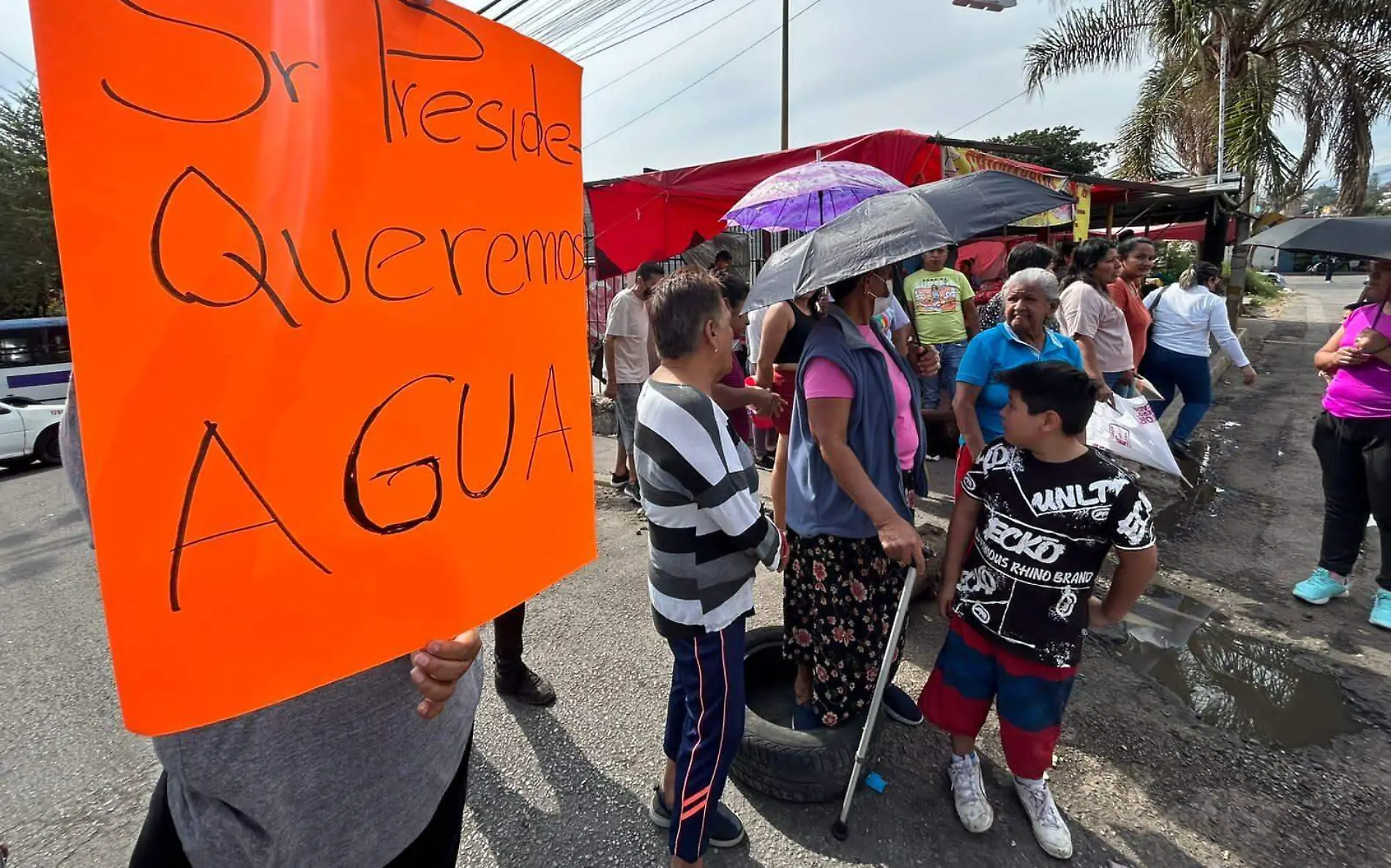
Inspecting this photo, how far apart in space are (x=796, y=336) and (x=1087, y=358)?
2036 millimetres

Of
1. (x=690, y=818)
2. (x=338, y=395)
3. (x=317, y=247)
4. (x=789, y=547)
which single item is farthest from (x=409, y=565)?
(x=789, y=547)

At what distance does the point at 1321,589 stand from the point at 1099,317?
1947mm

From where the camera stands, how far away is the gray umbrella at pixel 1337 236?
2.79 meters

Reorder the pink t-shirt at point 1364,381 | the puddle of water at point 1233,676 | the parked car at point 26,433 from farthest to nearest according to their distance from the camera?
the parked car at point 26,433 → the pink t-shirt at point 1364,381 → the puddle of water at point 1233,676

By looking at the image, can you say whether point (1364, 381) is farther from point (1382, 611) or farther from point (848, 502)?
point (848, 502)

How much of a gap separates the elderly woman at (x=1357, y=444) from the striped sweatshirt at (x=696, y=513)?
10.5ft

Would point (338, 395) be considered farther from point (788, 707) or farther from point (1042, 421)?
point (788, 707)

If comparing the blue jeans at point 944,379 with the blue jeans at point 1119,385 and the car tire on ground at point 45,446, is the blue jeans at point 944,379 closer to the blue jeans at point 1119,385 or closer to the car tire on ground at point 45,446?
the blue jeans at point 1119,385

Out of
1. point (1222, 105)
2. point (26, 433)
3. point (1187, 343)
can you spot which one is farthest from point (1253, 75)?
point (26, 433)

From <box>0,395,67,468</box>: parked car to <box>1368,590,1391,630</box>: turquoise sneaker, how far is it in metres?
12.6

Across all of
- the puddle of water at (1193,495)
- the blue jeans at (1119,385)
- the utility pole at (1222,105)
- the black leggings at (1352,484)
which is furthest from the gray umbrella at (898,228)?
the utility pole at (1222,105)

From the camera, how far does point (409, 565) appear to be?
884 millimetres

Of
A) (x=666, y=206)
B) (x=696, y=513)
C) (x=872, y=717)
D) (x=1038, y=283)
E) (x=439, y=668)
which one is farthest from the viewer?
(x=666, y=206)

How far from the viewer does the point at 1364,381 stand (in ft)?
10.2
